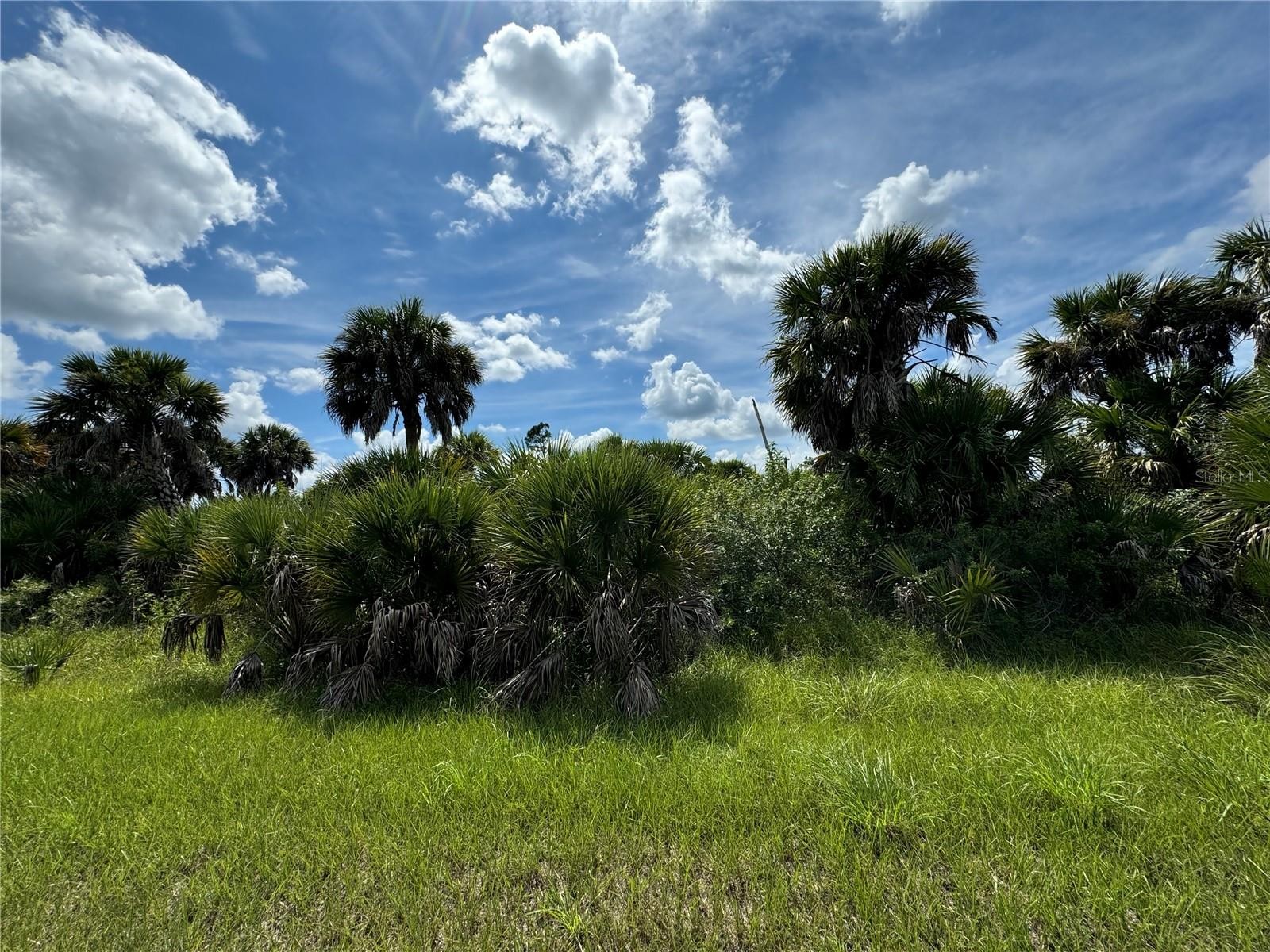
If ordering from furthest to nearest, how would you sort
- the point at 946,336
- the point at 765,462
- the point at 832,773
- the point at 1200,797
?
the point at 765,462
the point at 946,336
the point at 832,773
the point at 1200,797

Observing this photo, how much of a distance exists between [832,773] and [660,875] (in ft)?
4.76

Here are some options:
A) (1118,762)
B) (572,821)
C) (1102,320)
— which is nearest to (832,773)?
(572,821)

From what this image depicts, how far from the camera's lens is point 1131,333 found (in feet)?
36.3

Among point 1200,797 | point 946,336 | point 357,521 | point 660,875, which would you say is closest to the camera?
point 660,875

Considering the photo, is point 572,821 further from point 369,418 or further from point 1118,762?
point 369,418

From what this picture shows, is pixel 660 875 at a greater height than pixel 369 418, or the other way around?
pixel 369 418

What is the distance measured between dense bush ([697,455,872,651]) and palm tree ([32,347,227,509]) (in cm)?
1630

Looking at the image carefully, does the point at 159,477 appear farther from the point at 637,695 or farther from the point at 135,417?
the point at 637,695

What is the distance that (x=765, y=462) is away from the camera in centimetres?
1103

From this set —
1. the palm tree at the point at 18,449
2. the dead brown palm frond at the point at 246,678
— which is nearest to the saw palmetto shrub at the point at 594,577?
the dead brown palm frond at the point at 246,678

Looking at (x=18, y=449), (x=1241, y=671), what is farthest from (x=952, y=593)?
(x=18, y=449)

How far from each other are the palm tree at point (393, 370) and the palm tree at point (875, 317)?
1171cm

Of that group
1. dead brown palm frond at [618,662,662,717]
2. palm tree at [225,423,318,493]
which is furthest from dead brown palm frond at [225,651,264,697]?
palm tree at [225,423,318,493]

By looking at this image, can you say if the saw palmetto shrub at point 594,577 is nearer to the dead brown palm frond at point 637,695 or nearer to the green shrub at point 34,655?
the dead brown palm frond at point 637,695
